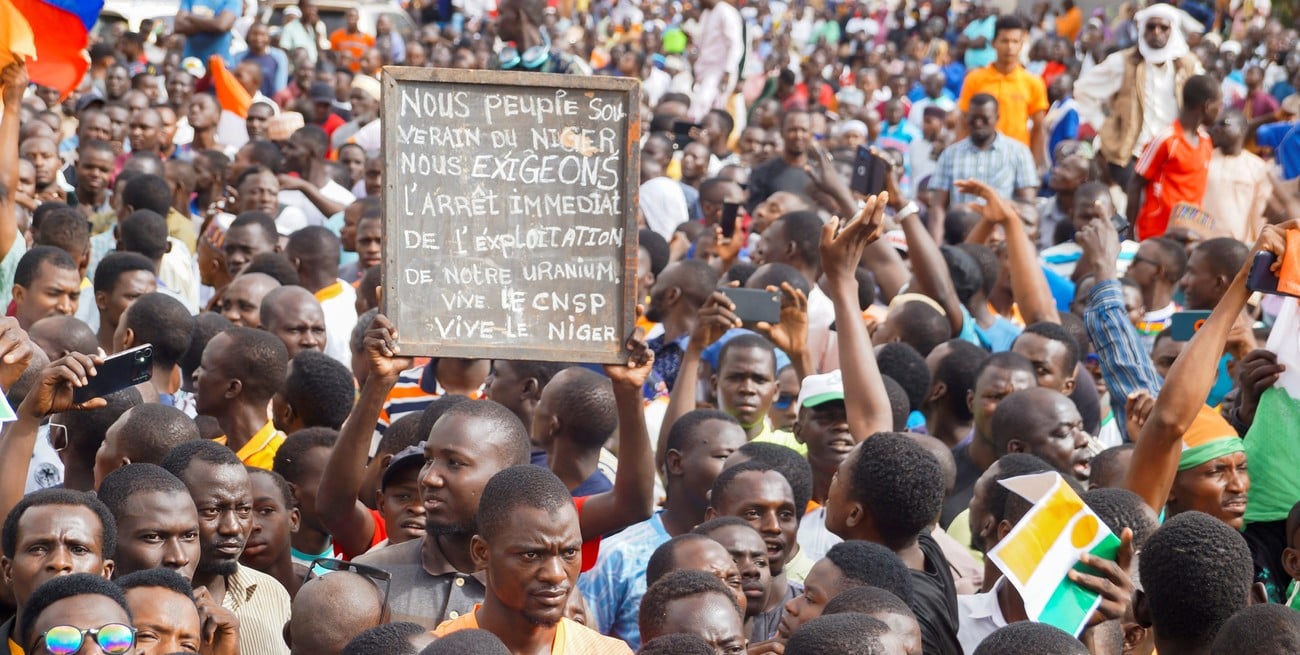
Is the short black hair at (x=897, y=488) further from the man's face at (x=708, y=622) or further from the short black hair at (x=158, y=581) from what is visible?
the short black hair at (x=158, y=581)

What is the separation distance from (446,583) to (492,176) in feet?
4.23

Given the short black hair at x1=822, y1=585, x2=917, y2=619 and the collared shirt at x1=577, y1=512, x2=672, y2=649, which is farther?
the collared shirt at x1=577, y1=512, x2=672, y2=649

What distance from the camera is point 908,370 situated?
7379mm

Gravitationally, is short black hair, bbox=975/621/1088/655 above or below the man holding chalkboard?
below

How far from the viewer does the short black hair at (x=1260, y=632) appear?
3.87 meters

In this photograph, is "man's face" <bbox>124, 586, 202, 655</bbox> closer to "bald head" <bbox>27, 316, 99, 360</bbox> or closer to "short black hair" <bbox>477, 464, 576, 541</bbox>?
"short black hair" <bbox>477, 464, 576, 541</bbox>

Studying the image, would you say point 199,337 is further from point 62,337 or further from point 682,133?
point 682,133

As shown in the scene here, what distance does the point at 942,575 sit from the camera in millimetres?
5188

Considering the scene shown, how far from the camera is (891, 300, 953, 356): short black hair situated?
→ 8.17 m

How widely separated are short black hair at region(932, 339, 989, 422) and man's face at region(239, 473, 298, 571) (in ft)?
9.78

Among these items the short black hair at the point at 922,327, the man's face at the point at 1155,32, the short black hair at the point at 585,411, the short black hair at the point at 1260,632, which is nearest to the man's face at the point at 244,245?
the short black hair at the point at 922,327

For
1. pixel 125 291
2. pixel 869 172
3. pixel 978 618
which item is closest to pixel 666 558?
pixel 978 618

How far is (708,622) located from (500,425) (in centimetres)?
99

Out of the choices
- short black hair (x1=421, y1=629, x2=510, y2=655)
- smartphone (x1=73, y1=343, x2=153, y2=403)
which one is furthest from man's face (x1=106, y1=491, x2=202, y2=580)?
short black hair (x1=421, y1=629, x2=510, y2=655)
